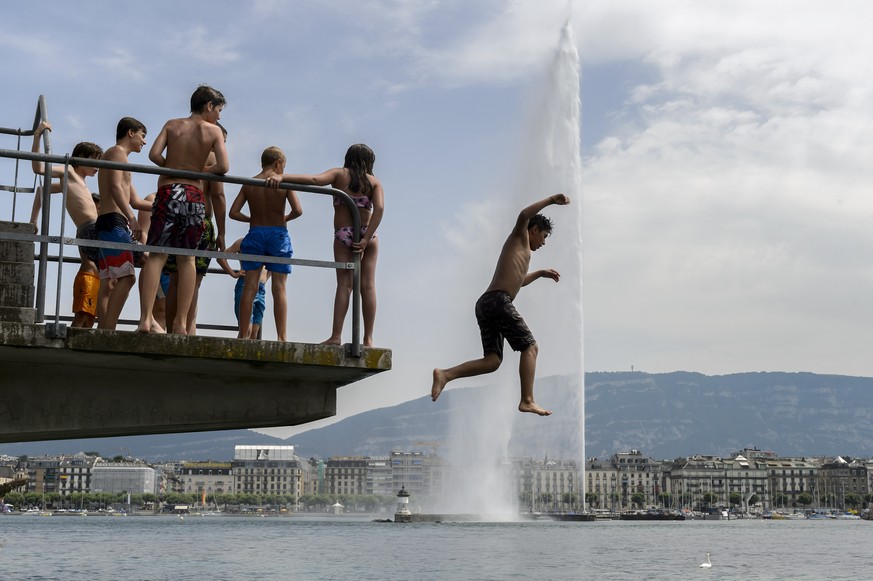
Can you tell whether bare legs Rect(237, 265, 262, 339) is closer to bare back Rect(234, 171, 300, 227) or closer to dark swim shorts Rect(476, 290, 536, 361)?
bare back Rect(234, 171, 300, 227)

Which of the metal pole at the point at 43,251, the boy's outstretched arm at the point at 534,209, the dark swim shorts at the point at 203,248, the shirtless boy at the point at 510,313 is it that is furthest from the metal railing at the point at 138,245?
the boy's outstretched arm at the point at 534,209

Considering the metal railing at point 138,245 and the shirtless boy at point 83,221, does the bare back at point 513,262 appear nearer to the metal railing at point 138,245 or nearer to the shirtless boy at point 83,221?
the metal railing at point 138,245

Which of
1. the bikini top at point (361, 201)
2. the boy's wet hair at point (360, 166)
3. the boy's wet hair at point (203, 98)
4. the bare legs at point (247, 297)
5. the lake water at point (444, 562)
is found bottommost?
the lake water at point (444, 562)

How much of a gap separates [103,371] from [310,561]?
53.4m

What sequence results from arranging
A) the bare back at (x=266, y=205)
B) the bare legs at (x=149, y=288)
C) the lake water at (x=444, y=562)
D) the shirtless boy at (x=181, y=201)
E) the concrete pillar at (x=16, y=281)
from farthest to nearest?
the lake water at (x=444, y=562), the bare back at (x=266, y=205), the shirtless boy at (x=181, y=201), the bare legs at (x=149, y=288), the concrete pillar at (x=16, y=281)

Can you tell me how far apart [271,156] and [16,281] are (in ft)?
6.71

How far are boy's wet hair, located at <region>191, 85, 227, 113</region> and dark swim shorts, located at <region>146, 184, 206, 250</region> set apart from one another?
65cm

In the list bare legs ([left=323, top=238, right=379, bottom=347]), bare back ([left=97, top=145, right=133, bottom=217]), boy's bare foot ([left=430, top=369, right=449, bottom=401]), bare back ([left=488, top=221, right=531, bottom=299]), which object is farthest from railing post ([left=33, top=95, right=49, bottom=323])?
bare back ([left=488, top=221, right=531, bottom=299])

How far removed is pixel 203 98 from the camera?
832cm

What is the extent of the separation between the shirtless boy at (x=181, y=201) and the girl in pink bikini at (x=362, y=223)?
2.44ft

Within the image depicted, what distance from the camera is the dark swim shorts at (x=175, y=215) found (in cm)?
801

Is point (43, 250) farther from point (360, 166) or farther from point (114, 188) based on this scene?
point (360, 166)

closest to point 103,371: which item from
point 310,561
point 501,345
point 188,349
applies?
point 188,349

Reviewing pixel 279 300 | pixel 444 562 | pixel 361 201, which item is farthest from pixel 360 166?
pixel 444 562
